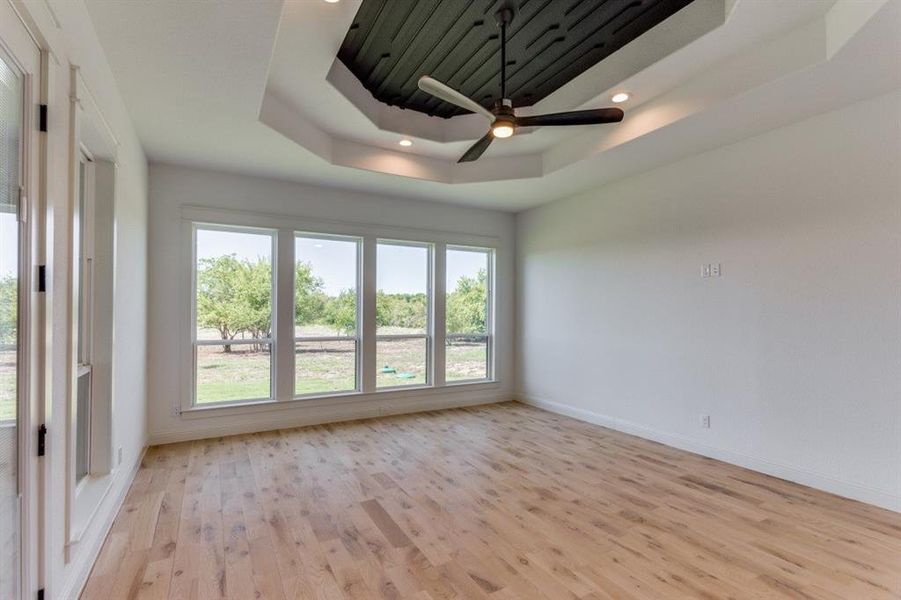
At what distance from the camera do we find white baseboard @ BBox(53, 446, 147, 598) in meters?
1.97

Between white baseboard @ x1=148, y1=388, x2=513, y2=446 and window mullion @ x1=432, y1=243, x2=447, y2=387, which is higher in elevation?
window mullion @ x1=432, y1=243, x2=447, y2=387

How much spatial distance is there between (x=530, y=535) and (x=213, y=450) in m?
3.08

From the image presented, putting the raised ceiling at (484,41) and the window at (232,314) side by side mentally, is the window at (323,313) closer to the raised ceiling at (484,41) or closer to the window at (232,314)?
the window at (232,314)

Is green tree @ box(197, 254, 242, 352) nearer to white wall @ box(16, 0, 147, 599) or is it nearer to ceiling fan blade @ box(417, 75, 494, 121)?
white wall @ box(16, 0, 147, 599)

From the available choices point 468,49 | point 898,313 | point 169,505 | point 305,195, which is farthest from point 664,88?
point 169,505

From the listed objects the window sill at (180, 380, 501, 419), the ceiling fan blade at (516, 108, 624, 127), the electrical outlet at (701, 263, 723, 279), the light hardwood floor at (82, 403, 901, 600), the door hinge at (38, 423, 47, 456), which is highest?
the ceiling fan blade at (516, 108, 624, 127)

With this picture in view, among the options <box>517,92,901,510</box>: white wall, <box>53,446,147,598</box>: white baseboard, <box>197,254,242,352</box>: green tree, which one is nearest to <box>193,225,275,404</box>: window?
<box>197,254,242,352</box>: green tree

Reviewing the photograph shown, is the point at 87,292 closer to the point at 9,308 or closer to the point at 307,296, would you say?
the point at 9,308

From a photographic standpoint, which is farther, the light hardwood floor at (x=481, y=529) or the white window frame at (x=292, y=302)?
the white window frame at (x=292, y=302)

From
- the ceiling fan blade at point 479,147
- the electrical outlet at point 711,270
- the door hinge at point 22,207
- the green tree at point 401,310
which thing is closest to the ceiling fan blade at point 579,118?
the ceiling fan blade at point 479,147

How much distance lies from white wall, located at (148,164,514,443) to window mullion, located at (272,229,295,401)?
0.22 meters

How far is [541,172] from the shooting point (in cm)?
469

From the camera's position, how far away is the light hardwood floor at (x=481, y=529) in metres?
2.12

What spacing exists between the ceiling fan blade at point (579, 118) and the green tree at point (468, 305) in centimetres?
341
